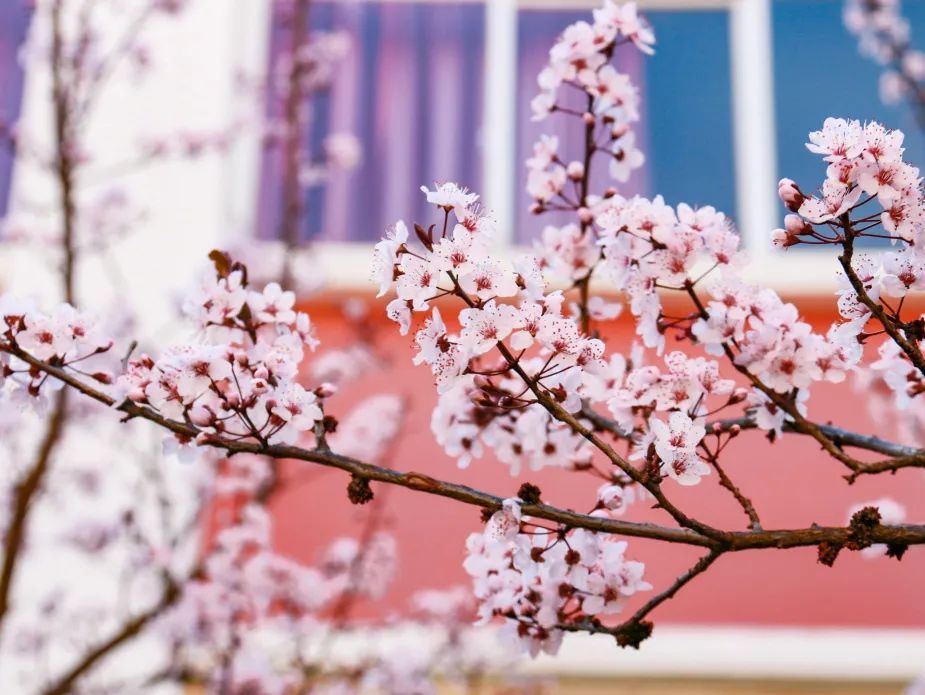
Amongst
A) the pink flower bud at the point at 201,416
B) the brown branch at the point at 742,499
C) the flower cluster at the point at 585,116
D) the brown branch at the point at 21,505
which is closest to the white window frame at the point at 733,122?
Result: the brown branch at the point at 21,505

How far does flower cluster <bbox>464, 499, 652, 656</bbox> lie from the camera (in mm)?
1435

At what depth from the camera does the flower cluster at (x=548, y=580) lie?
1435 mm

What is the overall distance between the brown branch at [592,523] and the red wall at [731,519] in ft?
7.76

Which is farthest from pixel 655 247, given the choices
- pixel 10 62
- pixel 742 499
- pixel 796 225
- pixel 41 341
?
pixel 10 62

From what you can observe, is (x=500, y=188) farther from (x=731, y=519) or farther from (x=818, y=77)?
(x=731, y=519)

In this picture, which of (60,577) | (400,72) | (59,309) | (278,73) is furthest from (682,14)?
(59,309)

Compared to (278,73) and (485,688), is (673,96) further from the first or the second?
(485,688)

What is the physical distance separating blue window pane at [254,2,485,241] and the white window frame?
9 cm

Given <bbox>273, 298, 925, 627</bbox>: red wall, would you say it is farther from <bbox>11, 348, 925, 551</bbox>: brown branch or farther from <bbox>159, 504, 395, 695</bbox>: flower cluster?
<bbox>11, 348, 925, 551</bbox>: brown branch

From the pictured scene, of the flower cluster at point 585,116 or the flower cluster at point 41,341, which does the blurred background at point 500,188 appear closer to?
the flower cluster at point 585,116

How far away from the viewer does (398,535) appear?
397 centimetres

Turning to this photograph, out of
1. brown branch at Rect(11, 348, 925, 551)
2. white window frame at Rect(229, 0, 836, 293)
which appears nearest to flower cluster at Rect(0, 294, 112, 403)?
brown branch at Rect(11, 348, 925, 551)

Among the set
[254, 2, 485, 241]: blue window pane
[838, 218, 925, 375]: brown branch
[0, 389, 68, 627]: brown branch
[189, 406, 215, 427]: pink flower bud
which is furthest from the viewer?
[254, 2, 485, 241]: blue window pane

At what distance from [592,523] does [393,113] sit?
396cm
